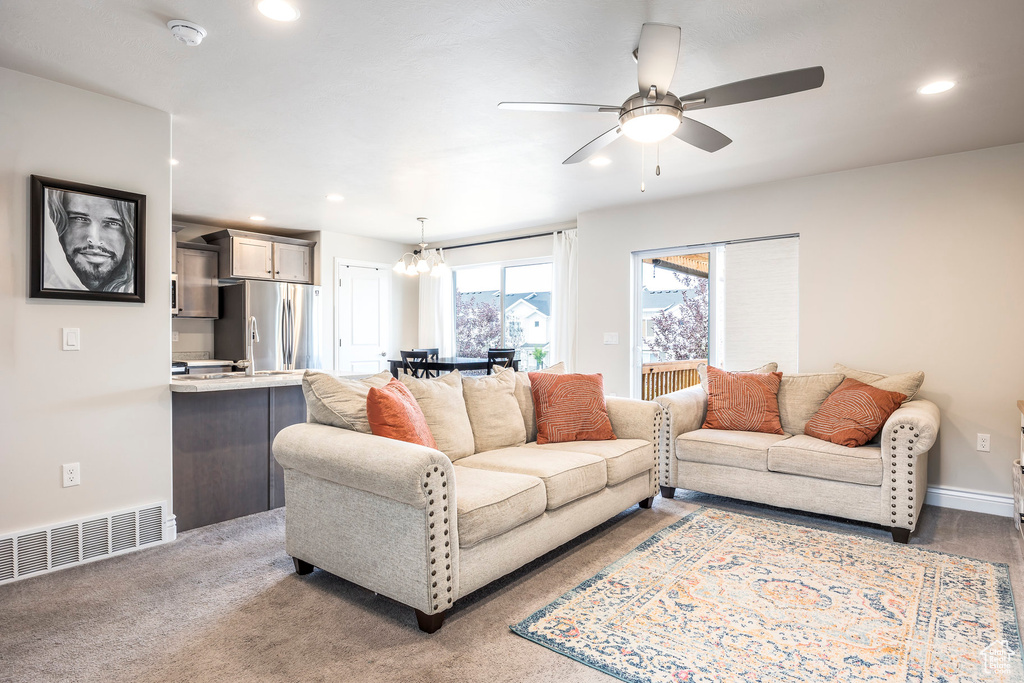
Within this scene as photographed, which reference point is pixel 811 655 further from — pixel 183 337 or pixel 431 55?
pixel 183 337

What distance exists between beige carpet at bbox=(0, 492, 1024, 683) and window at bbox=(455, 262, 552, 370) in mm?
3833

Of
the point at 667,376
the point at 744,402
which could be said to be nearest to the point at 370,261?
the point at 667,376

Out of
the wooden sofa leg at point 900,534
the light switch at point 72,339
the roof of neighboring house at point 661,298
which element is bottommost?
the wooden sofa leg at point 900,534

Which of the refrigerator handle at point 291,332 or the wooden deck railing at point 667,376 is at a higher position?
the refrigerator handle at point 291,332

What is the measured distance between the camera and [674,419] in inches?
158

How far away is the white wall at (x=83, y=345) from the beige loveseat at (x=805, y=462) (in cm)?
331

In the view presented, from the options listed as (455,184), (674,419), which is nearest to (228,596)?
(674,419)

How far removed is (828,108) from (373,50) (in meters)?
2.46

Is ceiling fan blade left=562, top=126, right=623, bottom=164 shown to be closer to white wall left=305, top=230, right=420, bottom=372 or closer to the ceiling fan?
the ceiling fan

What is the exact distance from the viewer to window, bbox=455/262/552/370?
684 cm

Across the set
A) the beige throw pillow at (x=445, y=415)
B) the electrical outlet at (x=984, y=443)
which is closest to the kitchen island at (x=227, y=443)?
the beige throw pillow at (x=445, y=415)

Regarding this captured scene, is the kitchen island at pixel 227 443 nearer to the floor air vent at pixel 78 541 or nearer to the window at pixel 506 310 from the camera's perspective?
the floor air vent at pixel 78 541

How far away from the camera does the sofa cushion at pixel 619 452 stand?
3.23 meters

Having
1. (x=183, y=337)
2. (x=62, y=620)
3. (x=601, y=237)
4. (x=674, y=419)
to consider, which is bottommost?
(x=62, y=620)
